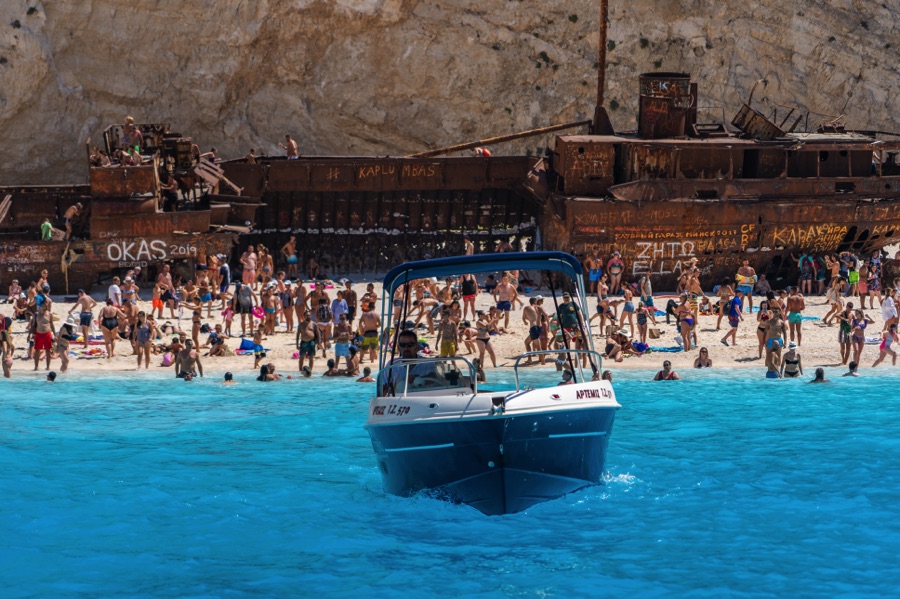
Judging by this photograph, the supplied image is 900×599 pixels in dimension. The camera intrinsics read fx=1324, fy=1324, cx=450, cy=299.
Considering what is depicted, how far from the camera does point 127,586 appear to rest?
54.9 feet

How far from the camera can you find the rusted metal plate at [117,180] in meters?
33.2

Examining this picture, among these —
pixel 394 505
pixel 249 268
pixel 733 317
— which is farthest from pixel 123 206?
pixel 394 505

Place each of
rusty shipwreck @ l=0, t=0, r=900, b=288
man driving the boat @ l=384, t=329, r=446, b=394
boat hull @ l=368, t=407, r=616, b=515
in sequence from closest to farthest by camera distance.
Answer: boat hull @ l=368, t=407, r=616, b=515 → man driving the boat @ l=384, t=329, r=446, b=394 → rusty shipwreck @ l=0, t=0, r=900, b=288

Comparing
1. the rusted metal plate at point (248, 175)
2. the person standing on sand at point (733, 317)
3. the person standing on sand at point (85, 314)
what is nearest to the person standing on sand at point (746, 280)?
the person standing on sand at point (733, 317)

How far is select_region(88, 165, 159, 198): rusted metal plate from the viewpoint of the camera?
109ft

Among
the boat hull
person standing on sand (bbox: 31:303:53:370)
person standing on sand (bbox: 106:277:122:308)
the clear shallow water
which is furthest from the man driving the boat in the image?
person standing on sand (bbox: 106:277:122:308)

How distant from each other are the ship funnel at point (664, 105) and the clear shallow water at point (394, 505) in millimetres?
11275

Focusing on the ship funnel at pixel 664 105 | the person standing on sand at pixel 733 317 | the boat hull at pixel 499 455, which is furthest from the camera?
the ship funnel at pixel 664 105

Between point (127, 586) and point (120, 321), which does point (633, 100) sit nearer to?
point (120, 321)

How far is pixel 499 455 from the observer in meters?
16.5

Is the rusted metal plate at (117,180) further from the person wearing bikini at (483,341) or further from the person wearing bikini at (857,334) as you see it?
the person wearing bikini at (857,334)

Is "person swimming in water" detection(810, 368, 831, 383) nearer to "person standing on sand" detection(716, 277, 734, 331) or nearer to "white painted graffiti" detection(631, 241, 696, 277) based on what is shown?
"person standing on sand" detection(716, 277, 734, 331)

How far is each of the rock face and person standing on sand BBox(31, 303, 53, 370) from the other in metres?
17.4

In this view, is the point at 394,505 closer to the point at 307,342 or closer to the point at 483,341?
the point at 483,341
